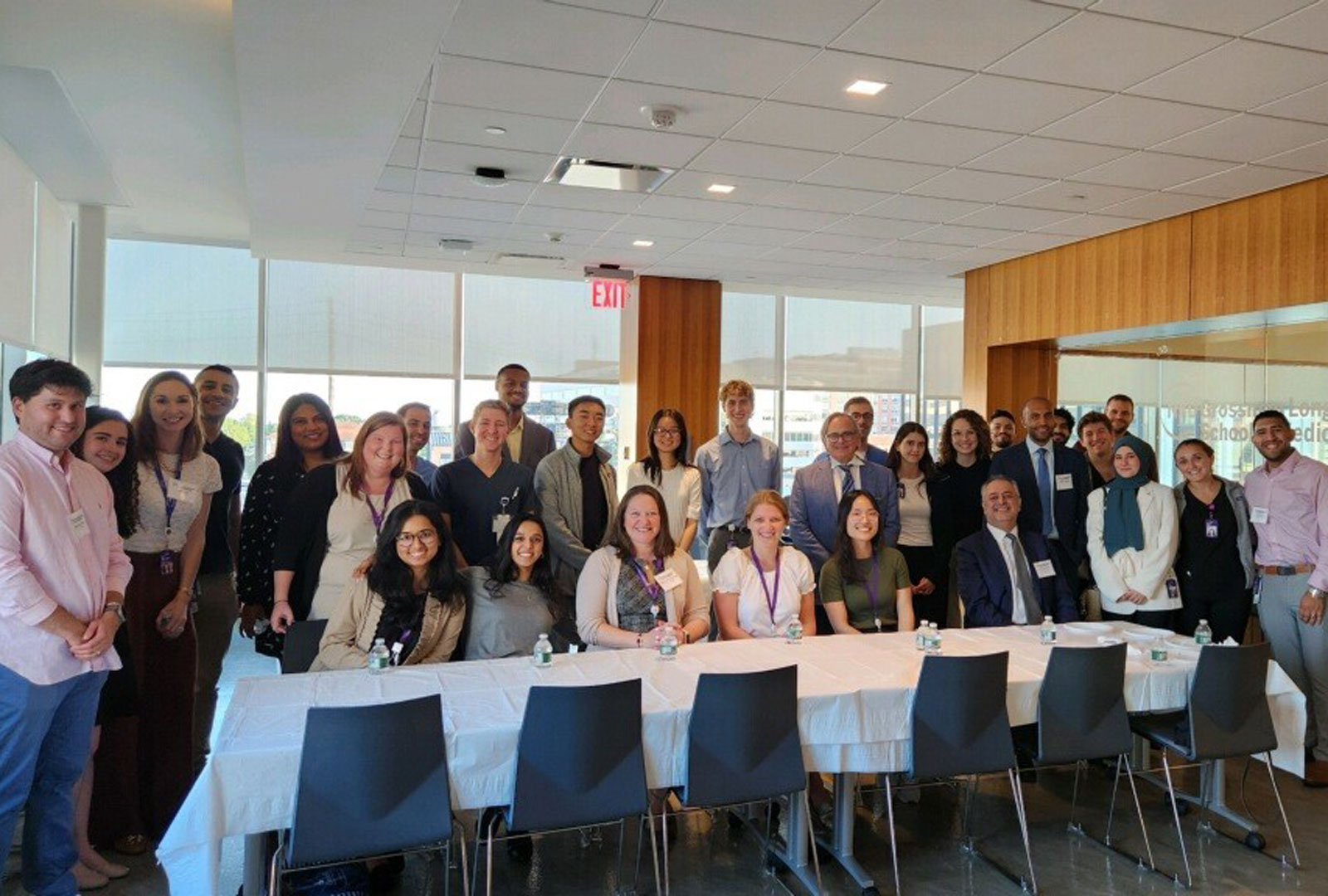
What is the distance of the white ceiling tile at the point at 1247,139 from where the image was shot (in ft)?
14.4

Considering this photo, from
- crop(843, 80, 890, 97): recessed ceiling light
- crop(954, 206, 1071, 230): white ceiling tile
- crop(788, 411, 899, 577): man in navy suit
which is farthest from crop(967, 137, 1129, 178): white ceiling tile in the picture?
crop(788, 411, 899, 577): man in navy suit

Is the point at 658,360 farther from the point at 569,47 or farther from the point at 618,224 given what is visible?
the point at 569,47

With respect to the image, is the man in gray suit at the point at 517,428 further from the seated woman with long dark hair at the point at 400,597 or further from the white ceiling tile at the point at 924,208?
the white ceiling tile at the point at 924,208

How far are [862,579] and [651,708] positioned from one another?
179 centimetres

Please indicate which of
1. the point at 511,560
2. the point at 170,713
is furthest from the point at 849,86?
the point at 170,713

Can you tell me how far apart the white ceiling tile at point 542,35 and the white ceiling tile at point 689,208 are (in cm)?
218

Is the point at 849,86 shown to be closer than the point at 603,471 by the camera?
Yes

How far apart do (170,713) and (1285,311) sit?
651cm

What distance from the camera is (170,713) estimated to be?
12.0 feet

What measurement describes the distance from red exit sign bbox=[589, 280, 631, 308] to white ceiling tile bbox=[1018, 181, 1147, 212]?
3997mm

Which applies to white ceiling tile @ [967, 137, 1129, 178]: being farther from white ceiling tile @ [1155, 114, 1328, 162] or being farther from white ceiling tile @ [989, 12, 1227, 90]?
white ceiling tile @ [989, 12, 1227, 90]

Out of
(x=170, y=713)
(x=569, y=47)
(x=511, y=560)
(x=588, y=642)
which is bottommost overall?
(x=170, y=713)

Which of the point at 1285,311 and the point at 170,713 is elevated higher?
the point at 1285,311

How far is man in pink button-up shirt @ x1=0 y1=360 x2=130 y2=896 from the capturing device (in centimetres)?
257
